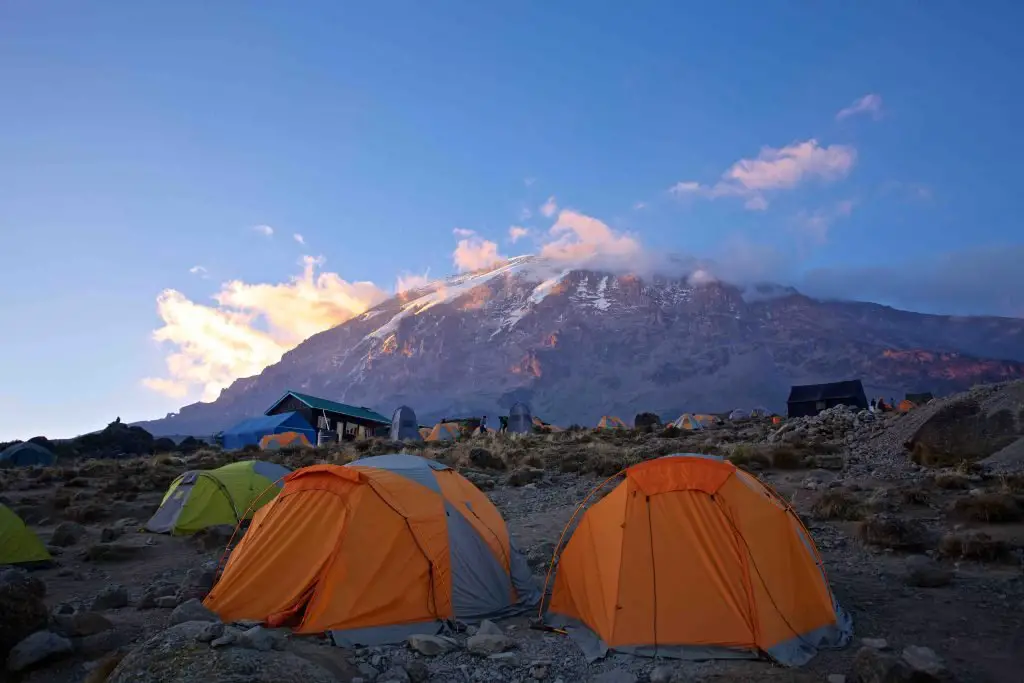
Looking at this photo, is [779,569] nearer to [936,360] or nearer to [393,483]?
[393,483]

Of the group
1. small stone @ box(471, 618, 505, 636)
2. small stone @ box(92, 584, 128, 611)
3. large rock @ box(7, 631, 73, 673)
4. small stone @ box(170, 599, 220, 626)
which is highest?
small stone @ box(170, 599, 220, 626)

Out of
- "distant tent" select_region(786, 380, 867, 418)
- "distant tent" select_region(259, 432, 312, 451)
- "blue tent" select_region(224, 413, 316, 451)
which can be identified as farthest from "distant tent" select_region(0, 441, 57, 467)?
"distant tent" select_region(786, 380, 867, 418)

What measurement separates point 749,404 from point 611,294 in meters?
71.8

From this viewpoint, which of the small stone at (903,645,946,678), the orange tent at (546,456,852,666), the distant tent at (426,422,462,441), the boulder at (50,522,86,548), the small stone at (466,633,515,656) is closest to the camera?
the small stone at (903,645,946,678)

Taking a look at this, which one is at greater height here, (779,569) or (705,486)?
(705,486)

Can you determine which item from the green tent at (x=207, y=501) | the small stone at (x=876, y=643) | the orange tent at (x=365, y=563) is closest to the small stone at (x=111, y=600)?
the orange tent at (x=365, y=563)

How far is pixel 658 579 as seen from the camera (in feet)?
23.3

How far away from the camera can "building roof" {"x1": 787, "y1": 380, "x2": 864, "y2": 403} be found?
5159 cm

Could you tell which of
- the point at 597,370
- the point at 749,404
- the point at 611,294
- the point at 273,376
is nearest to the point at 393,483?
the point at 749,404

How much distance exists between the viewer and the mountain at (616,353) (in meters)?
125

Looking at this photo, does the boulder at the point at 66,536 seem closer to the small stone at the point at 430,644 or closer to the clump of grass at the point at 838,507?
the small stone at the point at 430,644

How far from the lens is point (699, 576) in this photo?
23.0 ft

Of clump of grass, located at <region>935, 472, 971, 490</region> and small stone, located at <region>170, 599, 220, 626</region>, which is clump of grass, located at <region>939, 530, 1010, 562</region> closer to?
clump of grass, located at <region>935, 472, 971, 490</region>

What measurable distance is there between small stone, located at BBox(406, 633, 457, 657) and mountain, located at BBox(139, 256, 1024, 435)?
350ft
